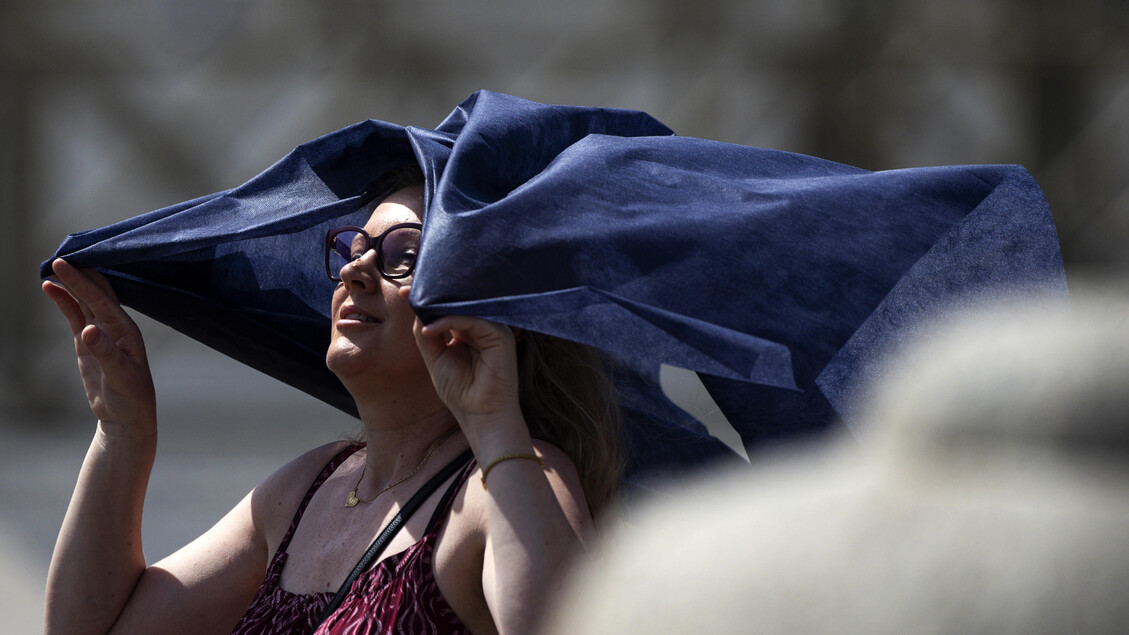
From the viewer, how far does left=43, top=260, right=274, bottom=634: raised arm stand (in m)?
1.62

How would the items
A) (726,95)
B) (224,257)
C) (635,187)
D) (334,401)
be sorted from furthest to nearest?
1. (726,95)
2. (334,401)
3. (224,257)
4. (635,187)

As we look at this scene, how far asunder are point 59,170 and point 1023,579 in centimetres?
659

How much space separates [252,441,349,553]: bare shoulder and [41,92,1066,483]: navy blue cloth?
0.60 metres

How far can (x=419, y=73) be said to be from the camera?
18.9 ft

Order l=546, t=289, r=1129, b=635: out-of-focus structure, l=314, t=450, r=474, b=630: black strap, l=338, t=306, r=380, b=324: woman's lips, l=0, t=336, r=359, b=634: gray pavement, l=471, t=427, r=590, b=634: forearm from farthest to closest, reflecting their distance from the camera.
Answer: l=0, t=336, r=359, b=634: gray pavement
l=338, t=306, r=380, b=324: woman's lips
l=314, t=450, r=474, b=630: black strap
l=471, t=427, r=590, b=634: forearm
l=546, t=289, r=1129, b=635: out-of-focus structure

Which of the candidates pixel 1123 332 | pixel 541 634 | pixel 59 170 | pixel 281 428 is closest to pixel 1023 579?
pixel 1123 332

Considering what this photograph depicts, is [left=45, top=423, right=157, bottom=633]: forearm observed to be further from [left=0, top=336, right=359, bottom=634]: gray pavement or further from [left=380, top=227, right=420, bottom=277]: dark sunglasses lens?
[left=0, top=336, right=359, bottom=634]: gray pavement

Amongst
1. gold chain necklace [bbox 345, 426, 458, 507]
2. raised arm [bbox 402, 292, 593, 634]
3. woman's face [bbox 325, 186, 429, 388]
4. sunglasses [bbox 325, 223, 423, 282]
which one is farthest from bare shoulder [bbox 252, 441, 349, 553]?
raised arm [bbox 402, 292, 593, 634]

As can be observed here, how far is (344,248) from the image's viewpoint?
154 centimetres

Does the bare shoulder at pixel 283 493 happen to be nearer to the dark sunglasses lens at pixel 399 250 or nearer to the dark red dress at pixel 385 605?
the dark red dress at pixel 385 605

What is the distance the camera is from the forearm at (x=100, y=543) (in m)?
1.62

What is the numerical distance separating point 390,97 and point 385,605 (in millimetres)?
4856

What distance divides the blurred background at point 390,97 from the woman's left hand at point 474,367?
3.85 meters

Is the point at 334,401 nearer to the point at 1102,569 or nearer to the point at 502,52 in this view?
the point at 1102,569
